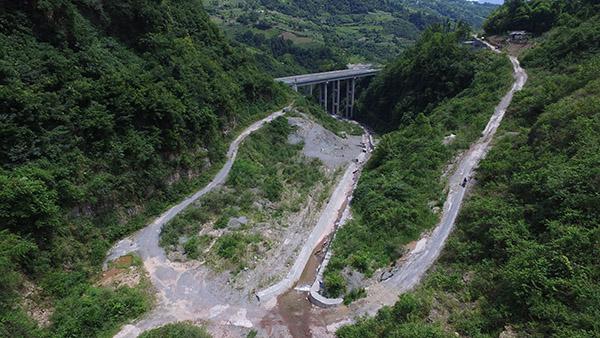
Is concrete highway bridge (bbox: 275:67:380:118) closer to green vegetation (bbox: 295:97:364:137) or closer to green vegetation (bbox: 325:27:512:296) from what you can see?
green vegetation (bbox: 295:97:364:137)

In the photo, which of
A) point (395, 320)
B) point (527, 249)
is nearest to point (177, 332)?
point (395, 320)

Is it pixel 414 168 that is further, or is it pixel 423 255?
pixel 414 168

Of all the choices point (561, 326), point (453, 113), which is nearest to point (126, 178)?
point (561, 326)

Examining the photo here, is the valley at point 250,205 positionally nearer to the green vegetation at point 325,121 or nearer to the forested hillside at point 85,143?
the forested hillside at point 85,143

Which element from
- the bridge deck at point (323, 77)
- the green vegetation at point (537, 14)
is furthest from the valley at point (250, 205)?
the bridge deck at point (323, 77)

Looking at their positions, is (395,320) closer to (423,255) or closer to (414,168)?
(423,255)

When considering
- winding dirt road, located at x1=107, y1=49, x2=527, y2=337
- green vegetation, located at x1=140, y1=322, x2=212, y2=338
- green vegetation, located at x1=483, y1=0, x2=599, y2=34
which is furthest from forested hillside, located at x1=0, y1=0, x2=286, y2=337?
green vegetation, located at x1=483, y1=0, x2=599, y2=34
